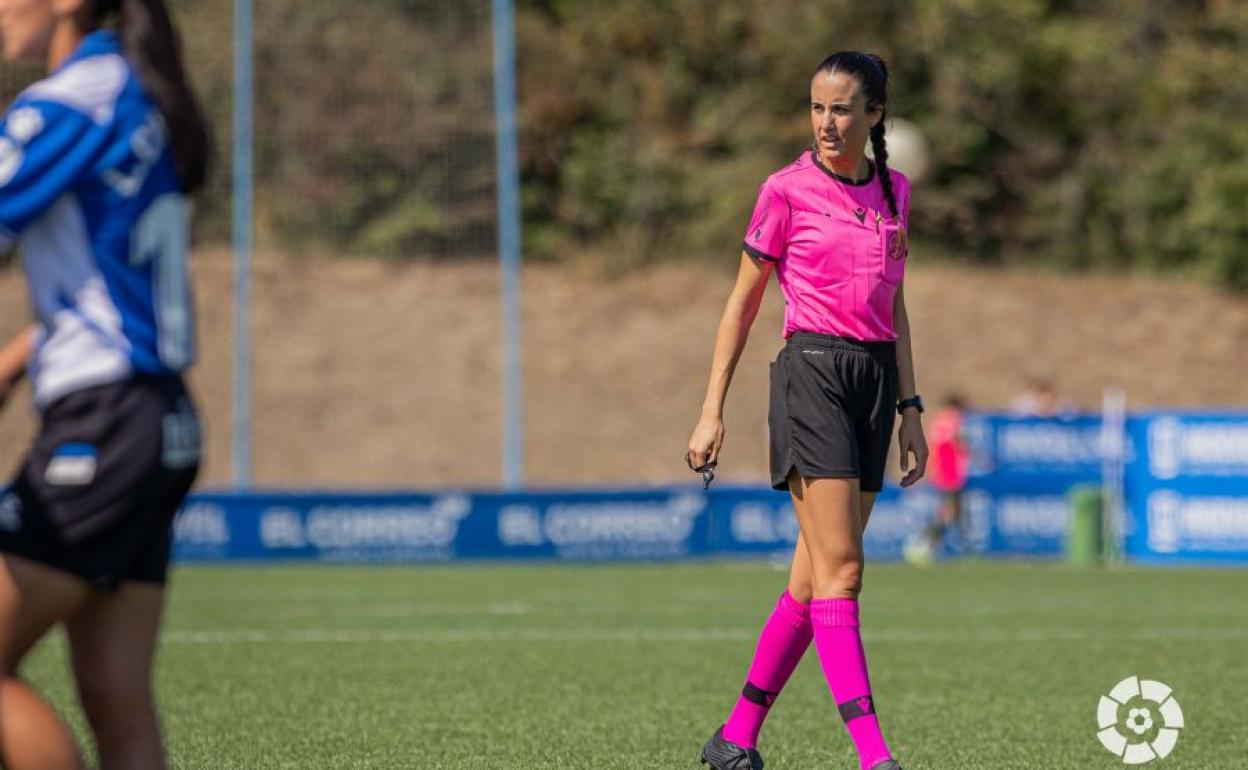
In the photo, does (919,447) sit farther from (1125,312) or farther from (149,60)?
(1125,312)

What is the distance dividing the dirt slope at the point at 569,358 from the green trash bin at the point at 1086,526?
8.61 m

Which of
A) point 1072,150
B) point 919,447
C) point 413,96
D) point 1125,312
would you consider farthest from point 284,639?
point 1072,150

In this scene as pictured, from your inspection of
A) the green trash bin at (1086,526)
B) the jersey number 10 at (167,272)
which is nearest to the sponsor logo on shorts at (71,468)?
the jersey number 10 at (167,272)

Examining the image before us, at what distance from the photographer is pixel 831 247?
6059 millimetres

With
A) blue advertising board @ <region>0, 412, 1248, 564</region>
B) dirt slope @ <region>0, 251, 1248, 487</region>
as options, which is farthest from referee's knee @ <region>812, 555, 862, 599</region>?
dirt slope @ <region>0, 251, 1248, 487</region>

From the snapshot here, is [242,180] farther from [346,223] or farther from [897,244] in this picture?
[897,244]

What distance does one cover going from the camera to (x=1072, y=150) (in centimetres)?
3834

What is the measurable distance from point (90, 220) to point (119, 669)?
2.86 ft

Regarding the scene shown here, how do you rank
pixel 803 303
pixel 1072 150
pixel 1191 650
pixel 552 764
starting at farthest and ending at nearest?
pixel 1072 150 < pixel 1191 650 < pixel 552 764 < pixel 803 303

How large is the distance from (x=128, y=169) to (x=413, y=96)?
2406 centimetres

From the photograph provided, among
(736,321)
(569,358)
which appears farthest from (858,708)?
(569,358)

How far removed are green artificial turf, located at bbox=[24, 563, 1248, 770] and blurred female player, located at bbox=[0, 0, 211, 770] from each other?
3378 millimetres

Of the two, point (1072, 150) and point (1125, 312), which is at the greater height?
point (1072, 150)

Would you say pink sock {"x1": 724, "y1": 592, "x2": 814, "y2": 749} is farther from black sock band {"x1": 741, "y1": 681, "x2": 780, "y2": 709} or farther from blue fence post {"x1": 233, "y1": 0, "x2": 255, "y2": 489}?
blue fence post {"x1": 233, "y1": 0, "x2": 255, "y2": 489}
